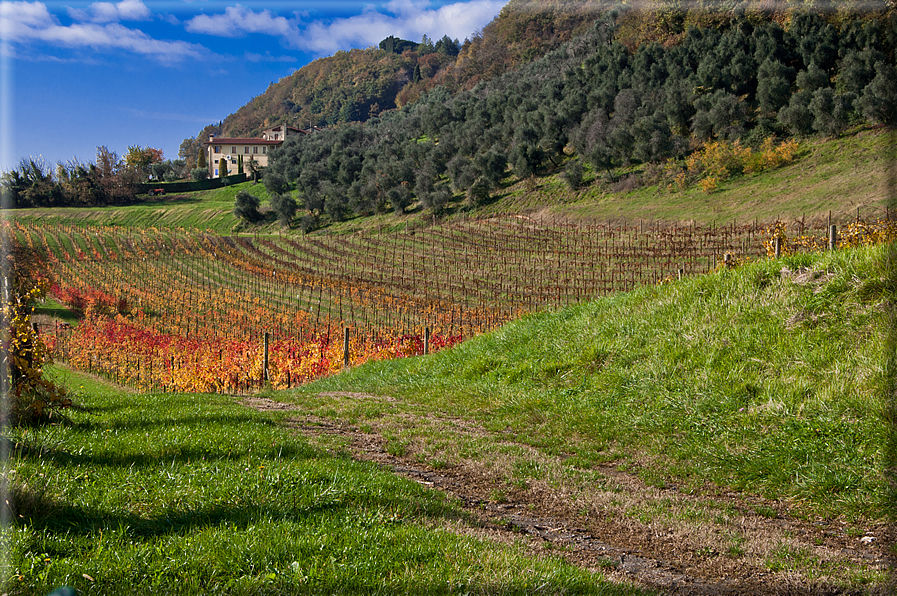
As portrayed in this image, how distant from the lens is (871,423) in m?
5.96

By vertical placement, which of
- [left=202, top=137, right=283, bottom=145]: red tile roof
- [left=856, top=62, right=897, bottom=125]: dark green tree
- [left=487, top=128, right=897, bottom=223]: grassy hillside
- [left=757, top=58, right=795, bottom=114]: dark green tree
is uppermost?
[left=202, top=137, right=283, bottom=145]: red tile roof

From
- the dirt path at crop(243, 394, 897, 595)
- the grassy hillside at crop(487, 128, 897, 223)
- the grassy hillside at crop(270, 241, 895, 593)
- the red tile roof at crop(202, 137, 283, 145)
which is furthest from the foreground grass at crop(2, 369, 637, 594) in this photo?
the red tile roof at crop(202, 137, 283, 145)

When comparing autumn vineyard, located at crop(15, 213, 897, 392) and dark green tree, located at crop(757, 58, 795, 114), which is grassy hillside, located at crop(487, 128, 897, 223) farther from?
dark green tree, located at crop(757, 58, 795, 114)

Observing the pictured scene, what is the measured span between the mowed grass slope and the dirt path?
329mm

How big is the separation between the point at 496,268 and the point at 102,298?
27.2 metres

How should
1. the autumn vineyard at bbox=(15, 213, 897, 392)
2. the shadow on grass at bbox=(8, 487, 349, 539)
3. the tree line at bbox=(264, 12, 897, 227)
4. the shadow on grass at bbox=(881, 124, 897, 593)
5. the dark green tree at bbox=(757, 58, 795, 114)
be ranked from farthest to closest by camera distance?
the dark green tree at bbox=(757, 58, 795, 114), the tree line at bbox=(264, 12, 897, 227), the autumn vineyard at bbox=(15, 213, 897, 392), the shadow on grass at bbox=(881, 124, 897, 593), the shadow on grass at bbox=(8, 487, 349, 539)

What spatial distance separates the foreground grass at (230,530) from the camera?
10.2 ft

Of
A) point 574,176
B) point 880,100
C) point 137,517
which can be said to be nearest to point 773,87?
point 880,100

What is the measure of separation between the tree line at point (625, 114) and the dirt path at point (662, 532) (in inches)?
2154

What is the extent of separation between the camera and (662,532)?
4.64 meters

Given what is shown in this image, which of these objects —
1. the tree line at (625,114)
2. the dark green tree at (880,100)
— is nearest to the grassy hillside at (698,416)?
the tree line at (625,114)

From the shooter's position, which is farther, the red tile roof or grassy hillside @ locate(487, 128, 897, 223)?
the red tile roof

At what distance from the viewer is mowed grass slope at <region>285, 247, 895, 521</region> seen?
19.1ft

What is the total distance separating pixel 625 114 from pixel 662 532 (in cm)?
7406
